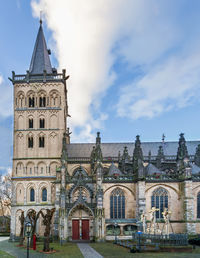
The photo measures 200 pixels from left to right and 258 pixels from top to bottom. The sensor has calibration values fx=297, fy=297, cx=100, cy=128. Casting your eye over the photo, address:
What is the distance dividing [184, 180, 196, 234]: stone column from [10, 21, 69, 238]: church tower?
24.4 meters

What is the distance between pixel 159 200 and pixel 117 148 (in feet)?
61.9

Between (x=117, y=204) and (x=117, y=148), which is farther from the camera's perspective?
(x=117, y=148)

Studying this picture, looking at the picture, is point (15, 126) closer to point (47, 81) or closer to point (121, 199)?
point (47, 81)

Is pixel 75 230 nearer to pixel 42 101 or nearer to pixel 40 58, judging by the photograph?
pixel 42 101

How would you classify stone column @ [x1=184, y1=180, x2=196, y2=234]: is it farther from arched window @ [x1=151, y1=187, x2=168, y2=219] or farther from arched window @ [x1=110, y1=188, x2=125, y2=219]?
arched window @ [x1=110, y1=188, x2=125, y2=219]

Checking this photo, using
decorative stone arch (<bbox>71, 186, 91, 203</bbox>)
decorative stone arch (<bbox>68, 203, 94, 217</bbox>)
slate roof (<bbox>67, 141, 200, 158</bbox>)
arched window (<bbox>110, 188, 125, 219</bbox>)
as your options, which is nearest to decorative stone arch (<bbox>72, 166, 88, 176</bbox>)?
slate roof (<bbox>67, 141, 200, 158</bbox>)

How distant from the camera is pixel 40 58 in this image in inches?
2475

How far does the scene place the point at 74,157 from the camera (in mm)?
57500

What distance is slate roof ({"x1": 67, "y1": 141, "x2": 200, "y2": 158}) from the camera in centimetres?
5941

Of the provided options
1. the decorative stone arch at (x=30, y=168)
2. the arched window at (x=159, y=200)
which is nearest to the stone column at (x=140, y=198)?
the arched window at (x=159, y=200)

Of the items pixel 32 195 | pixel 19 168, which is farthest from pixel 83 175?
pixel 19 168

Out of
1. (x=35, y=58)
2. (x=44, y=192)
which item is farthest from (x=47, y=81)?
(x=44, y=192)

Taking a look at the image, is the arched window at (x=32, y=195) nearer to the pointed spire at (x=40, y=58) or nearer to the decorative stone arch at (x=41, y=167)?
the decorative stone arch at (x=41, y=167)

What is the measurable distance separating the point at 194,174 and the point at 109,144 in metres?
21.9
